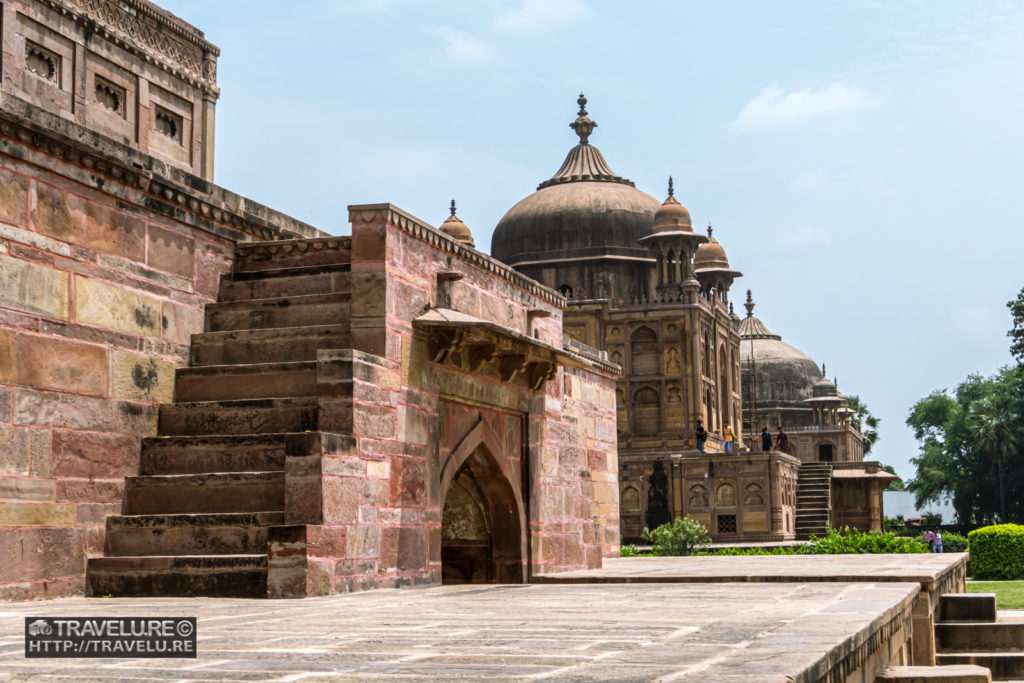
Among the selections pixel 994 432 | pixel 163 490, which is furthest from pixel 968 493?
pixel 163 490

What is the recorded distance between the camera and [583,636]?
5.00 m

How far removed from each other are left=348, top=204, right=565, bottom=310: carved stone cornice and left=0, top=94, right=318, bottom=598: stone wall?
1.41m

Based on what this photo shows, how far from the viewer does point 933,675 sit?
678cm

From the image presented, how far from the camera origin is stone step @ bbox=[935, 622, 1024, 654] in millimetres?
11805

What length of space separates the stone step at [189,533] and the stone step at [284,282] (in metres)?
2.33

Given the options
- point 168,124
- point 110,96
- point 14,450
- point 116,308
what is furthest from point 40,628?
point 168,124

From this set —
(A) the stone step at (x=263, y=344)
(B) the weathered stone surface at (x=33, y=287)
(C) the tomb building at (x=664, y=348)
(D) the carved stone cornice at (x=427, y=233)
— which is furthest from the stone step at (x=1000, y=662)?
(C) the tomb building at (x=664, y=348)

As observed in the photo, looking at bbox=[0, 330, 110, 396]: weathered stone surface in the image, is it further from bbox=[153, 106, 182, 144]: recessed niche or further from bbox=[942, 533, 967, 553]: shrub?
bbox=[942, 533, 967, 553]: shrub

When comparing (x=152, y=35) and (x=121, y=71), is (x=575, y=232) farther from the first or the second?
(x=121, y=71)

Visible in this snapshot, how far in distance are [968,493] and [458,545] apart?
5206 cm

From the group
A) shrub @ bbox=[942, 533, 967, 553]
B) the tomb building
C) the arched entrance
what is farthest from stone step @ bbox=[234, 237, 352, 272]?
shrub @ bbox=[942, 533, 967, 553]

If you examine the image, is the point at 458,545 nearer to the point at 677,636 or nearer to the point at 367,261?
the point at 367,261

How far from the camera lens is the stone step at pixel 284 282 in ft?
32.7

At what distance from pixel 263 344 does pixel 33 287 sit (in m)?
1.95
